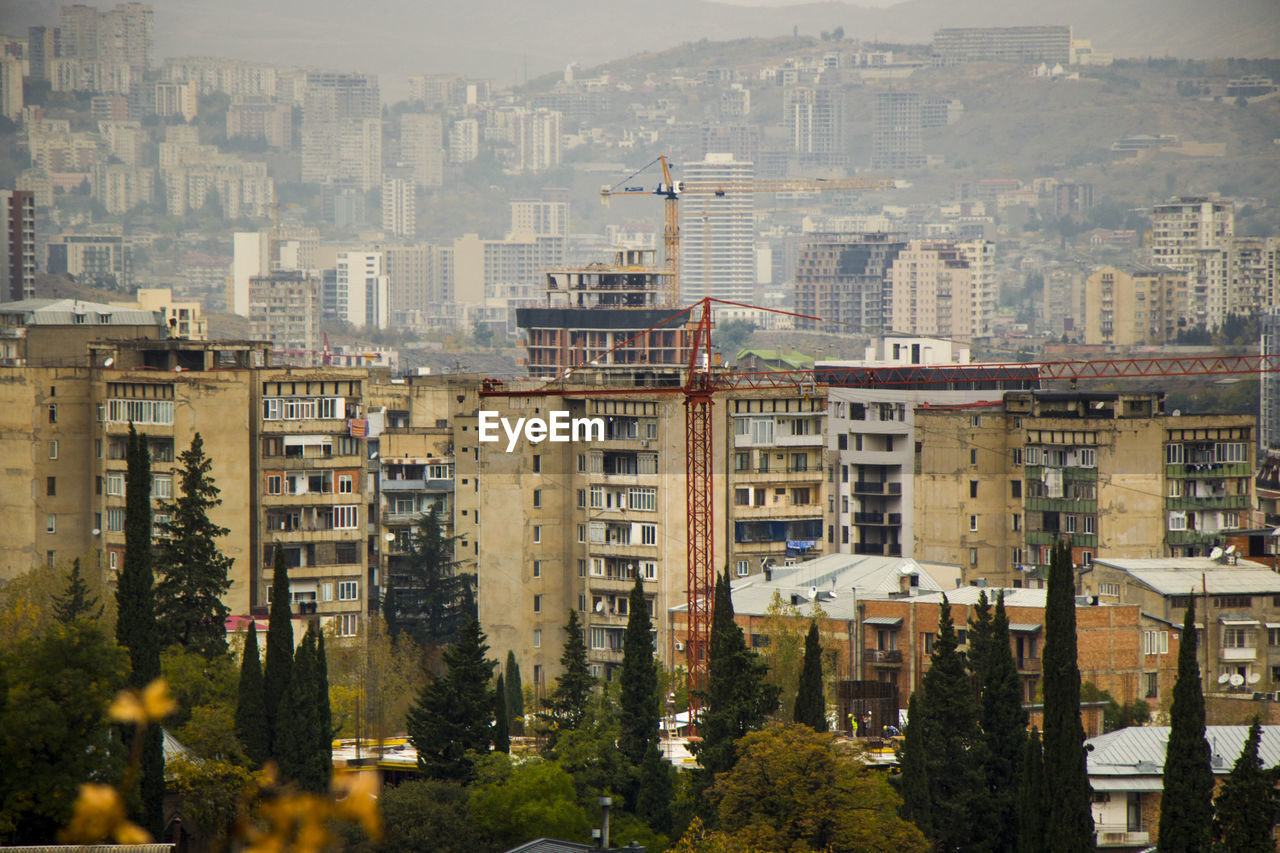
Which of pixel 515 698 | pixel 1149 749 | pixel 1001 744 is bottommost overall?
pixel 515 698

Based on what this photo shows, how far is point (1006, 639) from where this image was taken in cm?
4503

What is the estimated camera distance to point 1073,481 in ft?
236

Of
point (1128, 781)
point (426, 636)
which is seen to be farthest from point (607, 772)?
point (426, 636)

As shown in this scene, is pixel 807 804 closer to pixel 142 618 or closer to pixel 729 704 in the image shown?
pixel 729 704

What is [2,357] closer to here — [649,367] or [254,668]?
[649,367]

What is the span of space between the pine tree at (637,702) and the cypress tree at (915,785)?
6029mm

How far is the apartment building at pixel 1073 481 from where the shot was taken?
71.4 metres

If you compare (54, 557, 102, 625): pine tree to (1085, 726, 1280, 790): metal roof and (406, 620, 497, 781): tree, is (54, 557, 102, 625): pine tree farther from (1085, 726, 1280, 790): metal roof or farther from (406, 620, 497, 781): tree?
→ (1085, 726, 1280, 790): metal roof

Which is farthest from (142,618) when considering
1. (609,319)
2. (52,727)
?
(609,319)

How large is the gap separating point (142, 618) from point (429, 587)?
1289 inches

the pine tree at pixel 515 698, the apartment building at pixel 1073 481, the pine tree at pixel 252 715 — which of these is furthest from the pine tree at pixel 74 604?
the apartment building at pixel 1073 481

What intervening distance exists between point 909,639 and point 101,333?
44.8m

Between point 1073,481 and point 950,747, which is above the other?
point 1073,481

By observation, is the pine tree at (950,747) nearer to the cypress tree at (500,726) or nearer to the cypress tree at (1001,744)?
the cypress tree at (1001,744)
